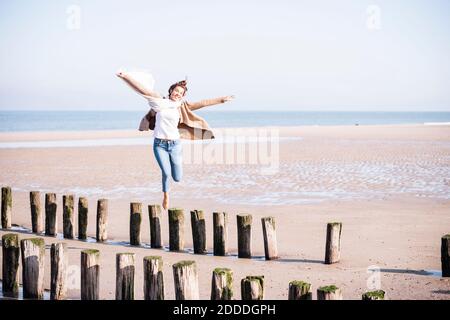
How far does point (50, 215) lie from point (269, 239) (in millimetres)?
4502

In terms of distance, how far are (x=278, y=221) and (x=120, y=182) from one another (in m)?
8.09

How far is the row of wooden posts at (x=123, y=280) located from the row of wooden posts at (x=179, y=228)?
2.93 meters

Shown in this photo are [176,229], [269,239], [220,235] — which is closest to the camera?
[269,239]

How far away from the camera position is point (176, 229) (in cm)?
1075

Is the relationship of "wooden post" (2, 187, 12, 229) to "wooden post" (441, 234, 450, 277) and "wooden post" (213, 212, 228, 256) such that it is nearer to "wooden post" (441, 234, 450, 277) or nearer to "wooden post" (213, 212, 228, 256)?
"wooden post" (213, 212, 228, 256)

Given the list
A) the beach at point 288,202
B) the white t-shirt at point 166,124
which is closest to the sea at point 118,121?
the beach at point 288,202

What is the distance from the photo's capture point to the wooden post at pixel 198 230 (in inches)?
414

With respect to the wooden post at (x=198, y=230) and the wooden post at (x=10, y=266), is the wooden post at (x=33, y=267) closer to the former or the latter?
the wooden post at (x=10, y=266)

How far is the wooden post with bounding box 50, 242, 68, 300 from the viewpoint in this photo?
801 centimetres

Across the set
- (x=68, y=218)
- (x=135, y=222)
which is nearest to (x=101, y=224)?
(x=68, y=218)

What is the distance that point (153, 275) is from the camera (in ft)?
24.2

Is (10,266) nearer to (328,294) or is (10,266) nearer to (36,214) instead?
(36,214)
